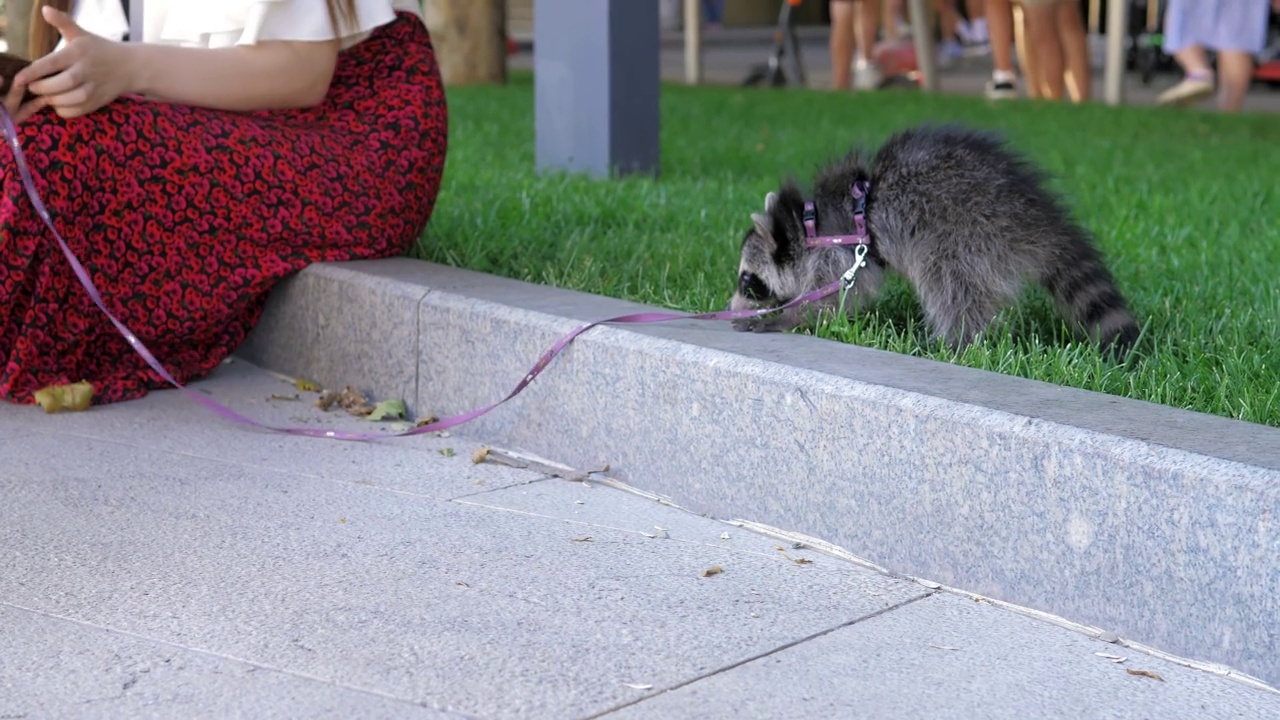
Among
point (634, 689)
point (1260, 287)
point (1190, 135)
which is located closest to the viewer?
point (634, 689)

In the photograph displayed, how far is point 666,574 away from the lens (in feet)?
10.3

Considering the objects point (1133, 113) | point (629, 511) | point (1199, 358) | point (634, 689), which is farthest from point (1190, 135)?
point (634, 689)

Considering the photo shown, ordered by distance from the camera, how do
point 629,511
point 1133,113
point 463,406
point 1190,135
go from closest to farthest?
point 629,511 < point 463,406 < point 1190,135 < point 1133,113

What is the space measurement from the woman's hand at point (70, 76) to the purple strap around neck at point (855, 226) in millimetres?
1830

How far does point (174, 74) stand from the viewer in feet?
13.9

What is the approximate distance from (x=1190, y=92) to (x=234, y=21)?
28.6 ft

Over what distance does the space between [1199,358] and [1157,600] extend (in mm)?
1120

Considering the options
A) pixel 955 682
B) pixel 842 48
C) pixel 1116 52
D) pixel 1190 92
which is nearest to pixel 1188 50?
pixel 1190 92

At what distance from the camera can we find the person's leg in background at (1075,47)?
11.5m

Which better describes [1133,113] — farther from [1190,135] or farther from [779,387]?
[779,387]

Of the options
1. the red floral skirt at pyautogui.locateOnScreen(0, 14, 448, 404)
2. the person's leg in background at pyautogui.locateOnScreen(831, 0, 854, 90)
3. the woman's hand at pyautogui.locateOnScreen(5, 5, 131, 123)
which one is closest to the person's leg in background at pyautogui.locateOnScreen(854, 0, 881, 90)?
the person's leg in background at pyautogui.locateOnScreen(831, 0, 854, 90)

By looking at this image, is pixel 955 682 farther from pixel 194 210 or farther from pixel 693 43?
pixel 693 43

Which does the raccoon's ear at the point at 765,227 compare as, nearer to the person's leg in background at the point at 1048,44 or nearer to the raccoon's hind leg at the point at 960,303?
the raccoon's hind leg at the point at 960,303

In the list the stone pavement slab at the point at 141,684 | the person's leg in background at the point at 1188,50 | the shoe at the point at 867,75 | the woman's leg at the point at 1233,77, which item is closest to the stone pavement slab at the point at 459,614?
the stone pavement slab at the point at 141,684
